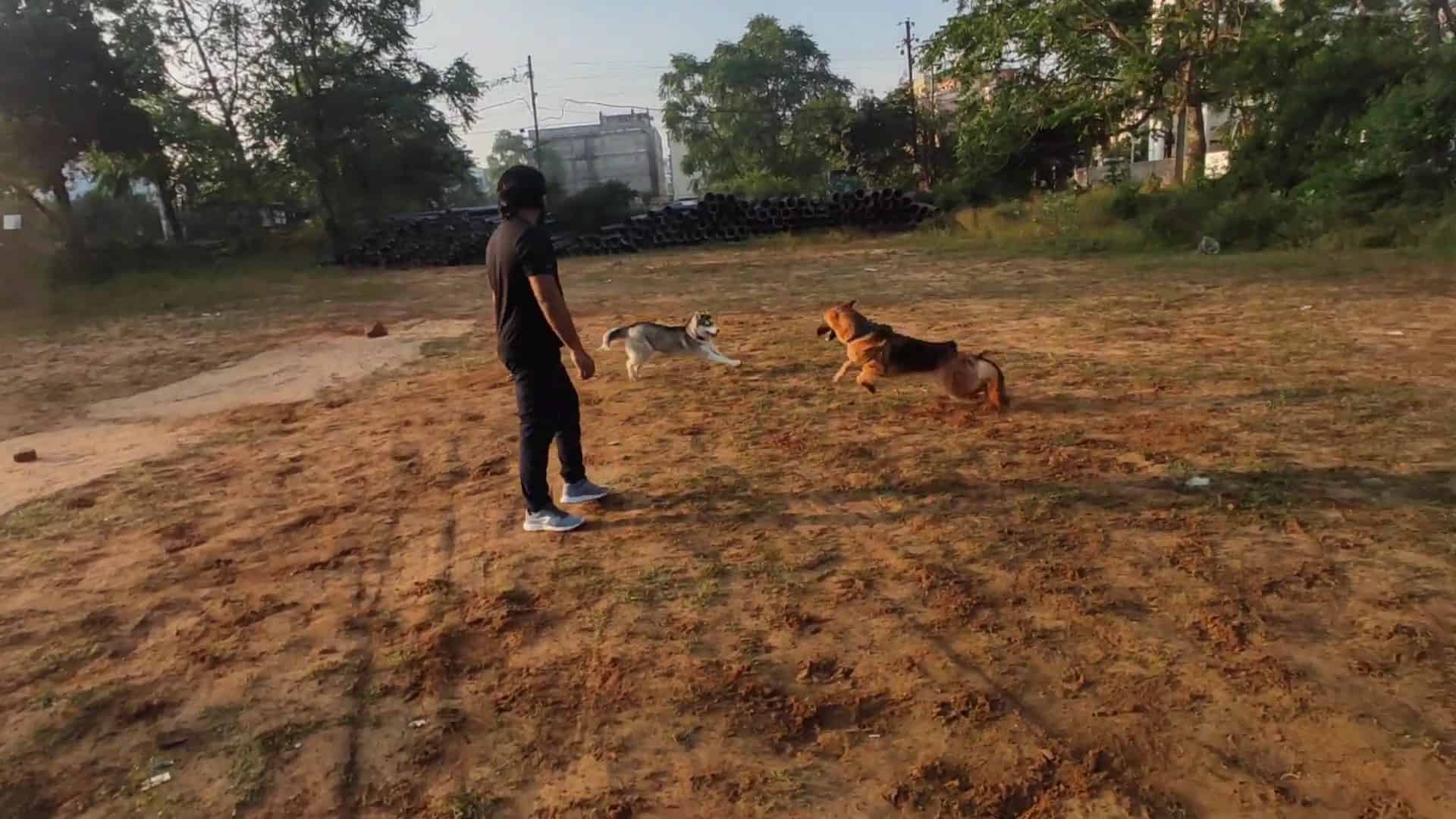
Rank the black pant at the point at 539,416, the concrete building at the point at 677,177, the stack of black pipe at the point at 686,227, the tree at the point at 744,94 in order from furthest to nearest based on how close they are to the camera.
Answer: the concrete building at the point at 677,177 → the tree at the point at 744,94 → the stack of black pipe at the point at 686,227 → the black pant at the point at 539,416

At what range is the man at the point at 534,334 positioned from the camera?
3760mm

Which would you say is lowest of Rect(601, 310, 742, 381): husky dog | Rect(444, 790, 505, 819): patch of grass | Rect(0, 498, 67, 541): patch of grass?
Rect(444, 790, 505, 819): patch of grass

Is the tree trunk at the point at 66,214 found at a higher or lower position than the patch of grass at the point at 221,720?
higher

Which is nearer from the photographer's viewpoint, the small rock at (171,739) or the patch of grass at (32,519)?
the small rock at (171,739)

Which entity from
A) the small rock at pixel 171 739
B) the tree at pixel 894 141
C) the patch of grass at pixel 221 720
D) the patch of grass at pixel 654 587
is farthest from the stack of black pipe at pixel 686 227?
the small rock at pixel 171 739

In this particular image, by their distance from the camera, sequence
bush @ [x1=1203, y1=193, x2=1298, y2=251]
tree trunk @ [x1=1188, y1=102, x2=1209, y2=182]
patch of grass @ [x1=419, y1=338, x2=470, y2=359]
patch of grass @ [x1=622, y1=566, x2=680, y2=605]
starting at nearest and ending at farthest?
patch of grass @ [x1=622, y1=566, x2=680, y2=605]
patch of grass @ [x1=419, y1=338, x2=470, y2=359]
bush @ [x1=1203, y1=193, x2=1298, y2=251]
tree trunk @ [x1=1188, y1=102, x2=1209, y2=182]

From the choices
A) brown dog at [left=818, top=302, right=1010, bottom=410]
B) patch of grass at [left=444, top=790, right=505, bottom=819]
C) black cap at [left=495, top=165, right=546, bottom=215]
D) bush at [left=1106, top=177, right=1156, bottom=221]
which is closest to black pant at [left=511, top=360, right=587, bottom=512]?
black cap at [left=495, top=165, right=546, bottom=215]

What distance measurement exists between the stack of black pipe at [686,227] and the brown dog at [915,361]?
18.1 m

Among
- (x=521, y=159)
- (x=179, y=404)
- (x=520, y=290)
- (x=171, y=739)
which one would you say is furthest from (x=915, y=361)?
(x=521, y=159)

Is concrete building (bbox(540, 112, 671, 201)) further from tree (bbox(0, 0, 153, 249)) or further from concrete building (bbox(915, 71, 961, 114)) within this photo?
tree (bbox(0, 0, 153, 249))

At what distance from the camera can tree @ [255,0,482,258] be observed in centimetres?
2548

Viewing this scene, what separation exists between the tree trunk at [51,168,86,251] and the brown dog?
2222 centimetres

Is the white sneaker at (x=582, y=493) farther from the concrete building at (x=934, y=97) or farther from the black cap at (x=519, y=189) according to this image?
the concrete building at (x=934, y=97)

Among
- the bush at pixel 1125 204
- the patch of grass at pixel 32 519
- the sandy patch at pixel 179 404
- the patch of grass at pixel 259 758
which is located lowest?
the patch of grass at pixel 259 758
